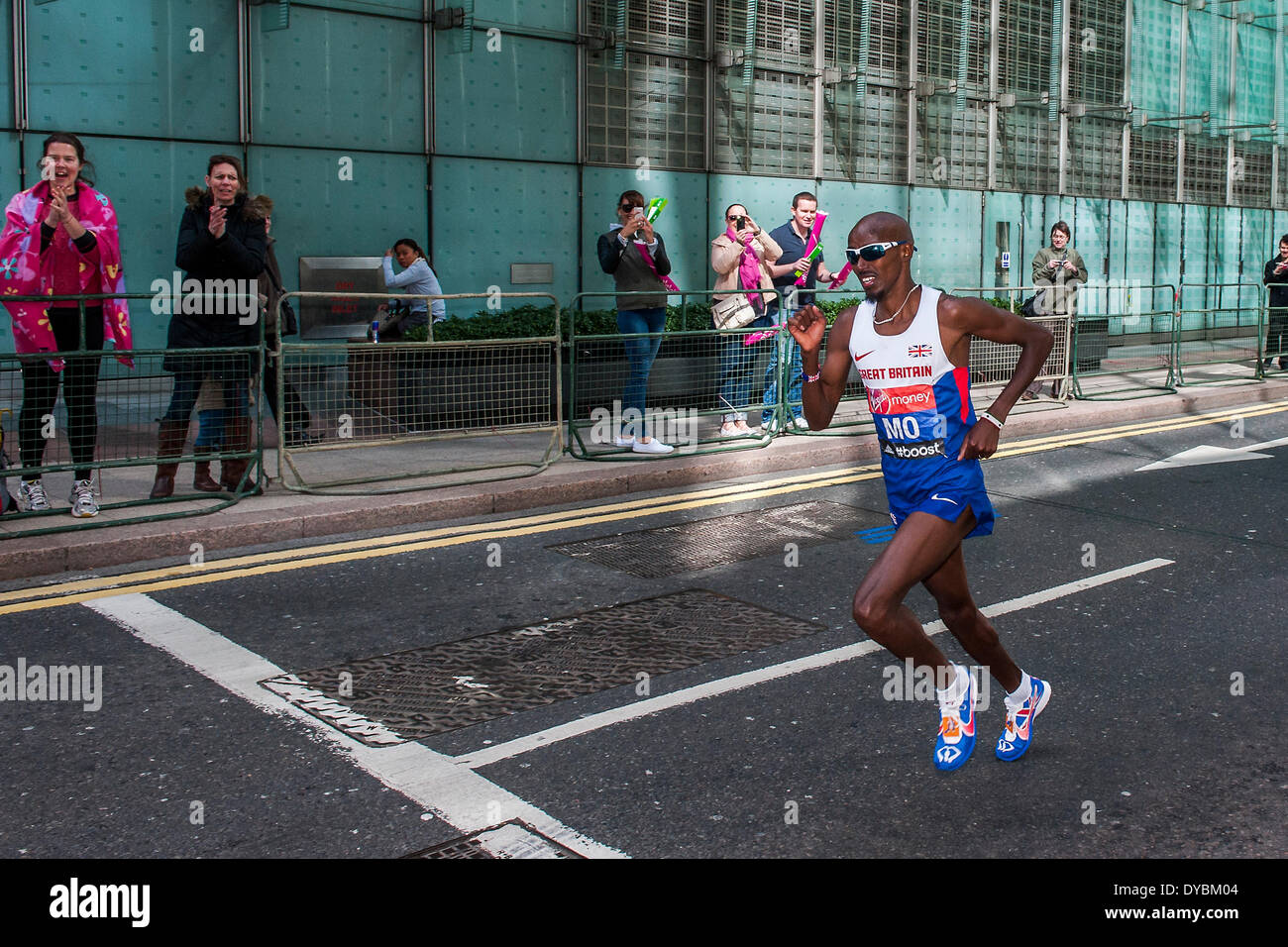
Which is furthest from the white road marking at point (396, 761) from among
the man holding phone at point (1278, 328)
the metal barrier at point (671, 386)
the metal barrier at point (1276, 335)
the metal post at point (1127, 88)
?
the metal post at point (1127, 88)

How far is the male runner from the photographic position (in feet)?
14.7

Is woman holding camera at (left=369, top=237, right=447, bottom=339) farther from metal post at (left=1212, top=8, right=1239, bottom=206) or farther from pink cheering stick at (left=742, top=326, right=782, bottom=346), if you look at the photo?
metal post at (left=1212, top=8, right=1239, bottom=206)

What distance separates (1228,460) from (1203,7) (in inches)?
728

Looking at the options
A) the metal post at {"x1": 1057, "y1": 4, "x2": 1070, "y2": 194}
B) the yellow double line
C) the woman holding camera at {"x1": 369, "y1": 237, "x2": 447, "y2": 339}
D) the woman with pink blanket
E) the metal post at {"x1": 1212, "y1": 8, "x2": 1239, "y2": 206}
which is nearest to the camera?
the yellow double line

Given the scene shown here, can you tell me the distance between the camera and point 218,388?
341 inches

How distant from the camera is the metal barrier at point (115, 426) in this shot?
7.81m

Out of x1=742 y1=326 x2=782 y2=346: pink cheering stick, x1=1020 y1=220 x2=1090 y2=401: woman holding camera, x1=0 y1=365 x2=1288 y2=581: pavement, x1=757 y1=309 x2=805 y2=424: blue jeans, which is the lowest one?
x1=0 y1=365 x2=1288 y2=581: pavement

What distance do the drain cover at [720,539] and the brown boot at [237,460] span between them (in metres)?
2.23

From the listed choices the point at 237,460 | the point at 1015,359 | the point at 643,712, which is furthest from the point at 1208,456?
the point at 643,712

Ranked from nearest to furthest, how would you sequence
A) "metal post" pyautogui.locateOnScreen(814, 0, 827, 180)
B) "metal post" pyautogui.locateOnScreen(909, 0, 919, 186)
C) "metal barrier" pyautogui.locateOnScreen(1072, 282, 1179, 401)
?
"metal barrier" pyautogui.locateOnScreen(1072, 282, 1179, 401), "metal post" pyautogui.locateOnScreen(814, 0, 827, 180), "metal post" pyautogui.locateOnScreen(909, 0, 919, 186)

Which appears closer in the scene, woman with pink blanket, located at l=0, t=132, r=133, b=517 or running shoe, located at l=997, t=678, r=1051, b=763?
running shoe, located at l=997, t=678, r=1051, b=763

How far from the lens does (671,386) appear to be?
11469 mm

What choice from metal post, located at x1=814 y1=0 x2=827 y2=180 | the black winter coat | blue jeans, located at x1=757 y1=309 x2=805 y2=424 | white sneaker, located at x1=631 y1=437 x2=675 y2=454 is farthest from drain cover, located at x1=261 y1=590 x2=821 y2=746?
metal post, located at x1=814 y1=0 x2=827 y2=180
